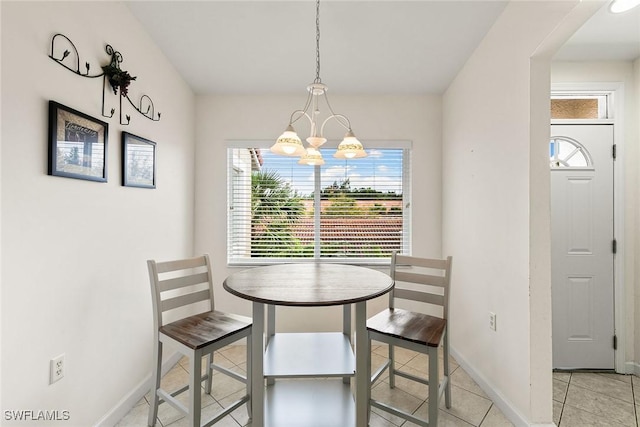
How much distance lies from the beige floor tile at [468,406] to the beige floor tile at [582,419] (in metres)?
0.41

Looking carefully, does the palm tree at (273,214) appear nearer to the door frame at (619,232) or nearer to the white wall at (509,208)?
the white wall at (509,208)

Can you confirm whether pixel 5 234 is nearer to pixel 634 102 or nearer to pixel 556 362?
pixel 556 362

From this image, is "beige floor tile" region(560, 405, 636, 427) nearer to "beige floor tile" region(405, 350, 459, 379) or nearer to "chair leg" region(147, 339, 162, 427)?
"beige floor tile" region(405, 350, 459, 379)

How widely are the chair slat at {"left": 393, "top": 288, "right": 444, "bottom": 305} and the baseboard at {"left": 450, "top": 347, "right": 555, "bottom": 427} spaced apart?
2.39 ft

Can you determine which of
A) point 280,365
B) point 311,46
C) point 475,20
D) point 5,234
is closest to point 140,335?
point 280,365

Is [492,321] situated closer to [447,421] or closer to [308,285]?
[447,421]

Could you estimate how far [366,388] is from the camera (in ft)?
4.80

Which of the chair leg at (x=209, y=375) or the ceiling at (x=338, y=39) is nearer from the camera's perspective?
the ceiling at (x=338, y=39)

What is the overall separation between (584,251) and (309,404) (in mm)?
2403

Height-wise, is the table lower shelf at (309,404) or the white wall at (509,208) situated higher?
the white wall at (509,208)

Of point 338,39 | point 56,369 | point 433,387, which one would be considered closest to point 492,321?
point 433,387

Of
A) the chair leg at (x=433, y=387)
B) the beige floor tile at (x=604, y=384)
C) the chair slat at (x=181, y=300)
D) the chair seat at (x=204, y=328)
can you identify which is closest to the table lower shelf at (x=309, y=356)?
the chair seat at (x=204, y=328)

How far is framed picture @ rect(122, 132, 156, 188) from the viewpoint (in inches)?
70.1

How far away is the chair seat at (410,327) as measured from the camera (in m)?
1.55
